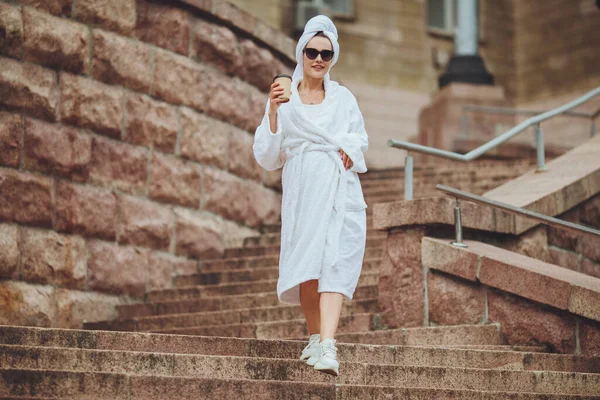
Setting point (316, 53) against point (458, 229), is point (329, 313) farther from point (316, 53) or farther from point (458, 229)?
point (458, 229)

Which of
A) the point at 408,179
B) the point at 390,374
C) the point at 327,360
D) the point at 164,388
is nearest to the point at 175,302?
the point at 408,179

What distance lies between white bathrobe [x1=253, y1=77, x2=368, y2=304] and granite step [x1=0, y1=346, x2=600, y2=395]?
17.5 inches

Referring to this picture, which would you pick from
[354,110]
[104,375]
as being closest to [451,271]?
[354,110]

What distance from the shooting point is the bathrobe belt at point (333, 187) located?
644 centimetres

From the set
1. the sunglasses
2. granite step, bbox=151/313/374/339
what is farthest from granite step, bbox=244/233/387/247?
the sunglasses

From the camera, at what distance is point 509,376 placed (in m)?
6.81

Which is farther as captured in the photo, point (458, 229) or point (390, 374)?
point (458, 229)

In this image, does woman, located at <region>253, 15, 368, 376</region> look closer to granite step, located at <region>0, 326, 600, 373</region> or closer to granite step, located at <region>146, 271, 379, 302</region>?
granite step, located at <region>0, 326, 600, 373</region>

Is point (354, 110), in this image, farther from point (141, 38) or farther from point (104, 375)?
point (141, 38)

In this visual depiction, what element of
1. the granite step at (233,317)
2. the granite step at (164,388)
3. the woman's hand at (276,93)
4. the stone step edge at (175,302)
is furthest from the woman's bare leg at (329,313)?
the stone step edge at (175,302)

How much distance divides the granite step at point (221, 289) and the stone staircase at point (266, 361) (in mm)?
Answer: 28

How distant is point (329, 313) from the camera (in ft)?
20.6

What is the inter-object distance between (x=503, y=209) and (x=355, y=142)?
80.9 inches

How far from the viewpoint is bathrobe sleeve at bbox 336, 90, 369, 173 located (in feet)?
21.5
